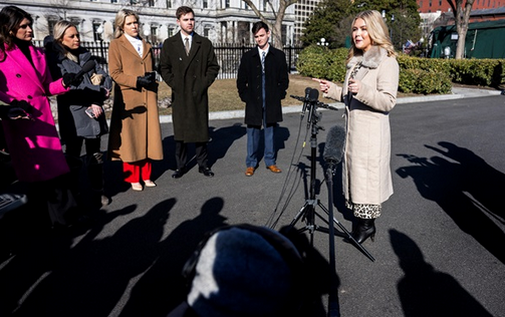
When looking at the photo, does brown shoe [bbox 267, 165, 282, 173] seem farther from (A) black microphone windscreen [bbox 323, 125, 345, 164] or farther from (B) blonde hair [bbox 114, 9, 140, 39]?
(B) blonde hair [bbox 114, 9, 140, 39]

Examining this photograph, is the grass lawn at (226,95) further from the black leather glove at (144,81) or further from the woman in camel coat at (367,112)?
the woman in camel coat at (367,112)

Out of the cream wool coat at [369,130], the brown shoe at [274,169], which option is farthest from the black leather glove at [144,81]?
the brown shoe at [274,169]

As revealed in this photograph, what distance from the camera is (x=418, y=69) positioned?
58.4 feet

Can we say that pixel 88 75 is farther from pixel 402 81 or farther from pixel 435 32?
pixel 435 32

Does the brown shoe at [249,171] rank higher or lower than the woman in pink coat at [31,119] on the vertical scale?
lower

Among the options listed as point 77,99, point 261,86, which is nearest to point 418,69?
point 261,86

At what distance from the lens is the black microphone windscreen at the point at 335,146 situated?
3182 millimetres

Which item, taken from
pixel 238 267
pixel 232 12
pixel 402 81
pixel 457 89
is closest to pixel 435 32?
pixel 457 89

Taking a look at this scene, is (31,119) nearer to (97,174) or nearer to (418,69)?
(97,174)

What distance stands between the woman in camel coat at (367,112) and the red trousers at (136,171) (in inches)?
118

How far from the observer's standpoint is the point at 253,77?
5.91 metres

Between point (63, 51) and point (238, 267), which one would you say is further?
point (63, 51)

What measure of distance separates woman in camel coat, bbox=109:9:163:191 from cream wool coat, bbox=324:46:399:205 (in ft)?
8.36

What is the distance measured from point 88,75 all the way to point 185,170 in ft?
7.46
